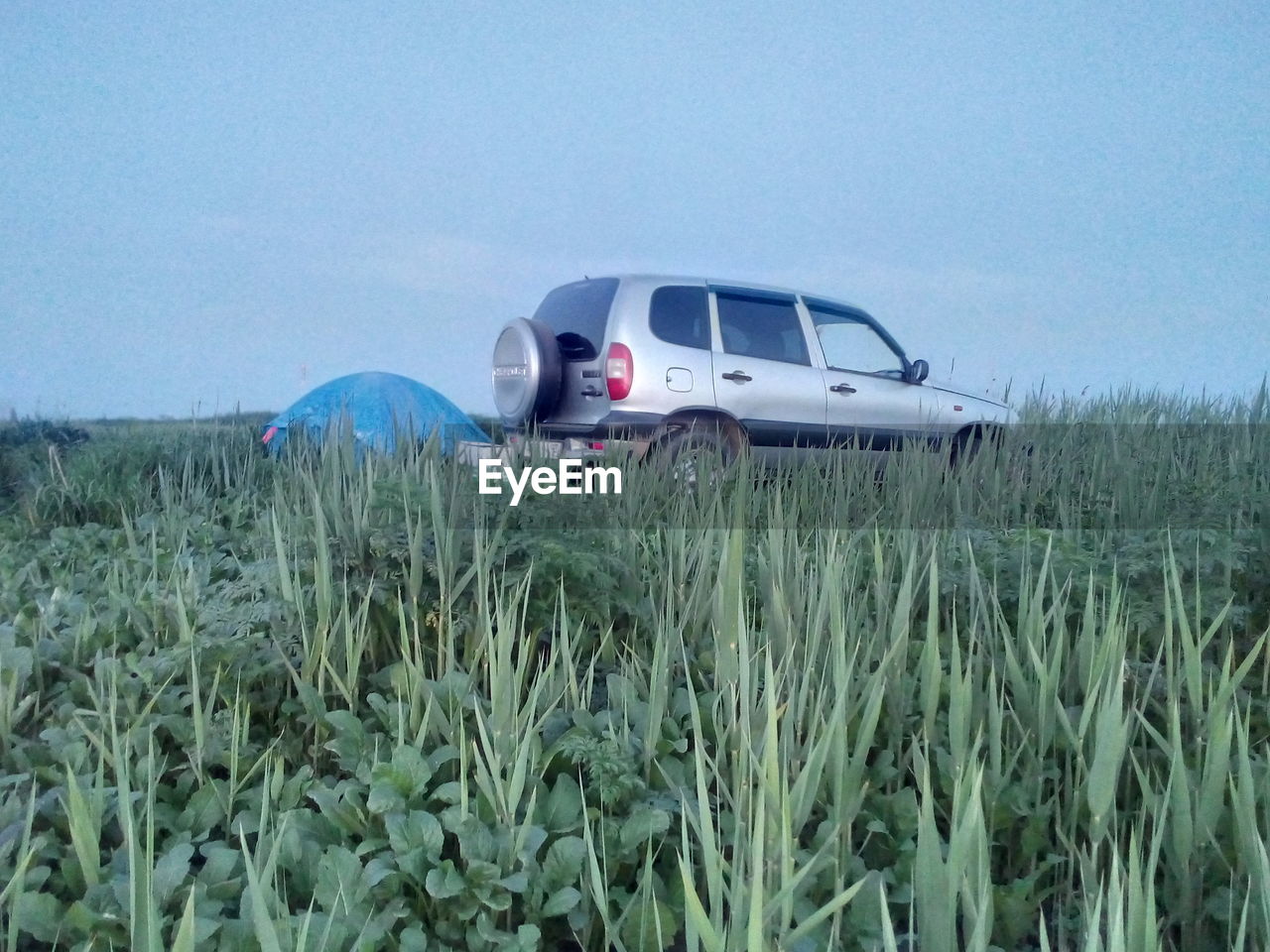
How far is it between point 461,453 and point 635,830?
2355 millimetres

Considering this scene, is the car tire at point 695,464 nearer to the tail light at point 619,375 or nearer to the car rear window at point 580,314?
the tail light at point 619,375

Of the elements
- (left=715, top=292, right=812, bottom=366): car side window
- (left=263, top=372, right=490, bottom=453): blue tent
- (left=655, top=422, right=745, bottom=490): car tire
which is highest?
(left=715, top=292, right=812, bottom=366): car side window

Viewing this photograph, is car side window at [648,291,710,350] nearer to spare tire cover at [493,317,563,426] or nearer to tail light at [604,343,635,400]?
tail light at [604,343,635,400]

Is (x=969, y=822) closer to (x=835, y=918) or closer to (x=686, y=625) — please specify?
(x=835, y=918)

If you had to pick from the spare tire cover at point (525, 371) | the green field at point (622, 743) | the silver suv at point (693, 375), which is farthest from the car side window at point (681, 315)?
the green field at point (622, 743)

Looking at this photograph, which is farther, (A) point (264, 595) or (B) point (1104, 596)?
(A) point (264, 595)

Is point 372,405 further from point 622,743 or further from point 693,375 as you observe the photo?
point 622,743

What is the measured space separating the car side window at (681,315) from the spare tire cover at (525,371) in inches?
30.7

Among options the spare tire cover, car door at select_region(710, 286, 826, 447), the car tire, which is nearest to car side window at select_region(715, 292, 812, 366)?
car door at select_region(710, 286, 826, 447)

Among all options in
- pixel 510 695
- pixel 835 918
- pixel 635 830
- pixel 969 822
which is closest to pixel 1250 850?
pixel 969 822

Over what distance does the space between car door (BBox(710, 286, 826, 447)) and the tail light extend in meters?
0.65

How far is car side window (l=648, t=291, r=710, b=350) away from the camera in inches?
256

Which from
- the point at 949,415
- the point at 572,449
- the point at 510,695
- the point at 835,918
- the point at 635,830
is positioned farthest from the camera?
the point at 949,415

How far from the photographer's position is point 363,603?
266cm
